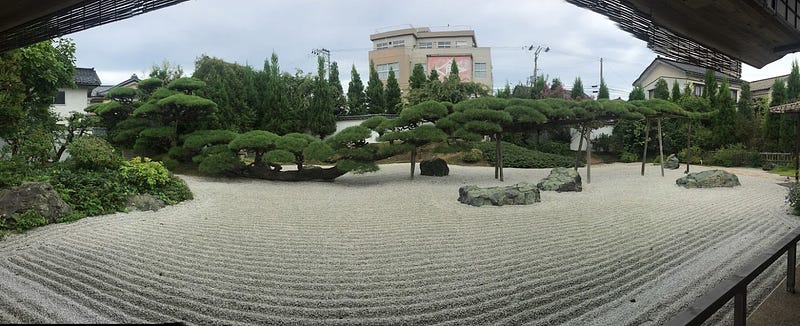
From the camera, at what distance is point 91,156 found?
7.42 m

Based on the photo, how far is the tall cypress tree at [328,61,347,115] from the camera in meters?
23.5

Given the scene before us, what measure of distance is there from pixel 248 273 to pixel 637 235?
415cm

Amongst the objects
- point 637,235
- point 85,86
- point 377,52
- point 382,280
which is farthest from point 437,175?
point 377,52

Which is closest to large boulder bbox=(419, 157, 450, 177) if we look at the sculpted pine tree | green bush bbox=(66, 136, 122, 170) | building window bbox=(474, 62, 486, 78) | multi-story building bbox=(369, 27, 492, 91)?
the sculpted pine tree

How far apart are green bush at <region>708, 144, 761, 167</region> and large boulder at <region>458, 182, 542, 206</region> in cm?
1284

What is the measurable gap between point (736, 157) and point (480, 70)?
64.2ft

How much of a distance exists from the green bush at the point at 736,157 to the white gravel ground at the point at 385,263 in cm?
1078

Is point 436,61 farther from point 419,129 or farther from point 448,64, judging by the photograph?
point 419,129

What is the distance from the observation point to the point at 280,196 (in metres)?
8.59

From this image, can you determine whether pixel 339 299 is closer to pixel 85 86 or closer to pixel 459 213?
pixel 459 213

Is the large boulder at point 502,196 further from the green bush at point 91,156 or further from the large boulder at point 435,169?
the green bush at point 91,156

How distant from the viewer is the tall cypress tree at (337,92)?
23472 mm

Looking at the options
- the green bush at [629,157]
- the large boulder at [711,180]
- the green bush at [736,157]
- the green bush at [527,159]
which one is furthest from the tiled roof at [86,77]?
the green bush at [736,157]

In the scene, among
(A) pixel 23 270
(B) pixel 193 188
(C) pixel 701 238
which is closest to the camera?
(A) pixel 23 270
